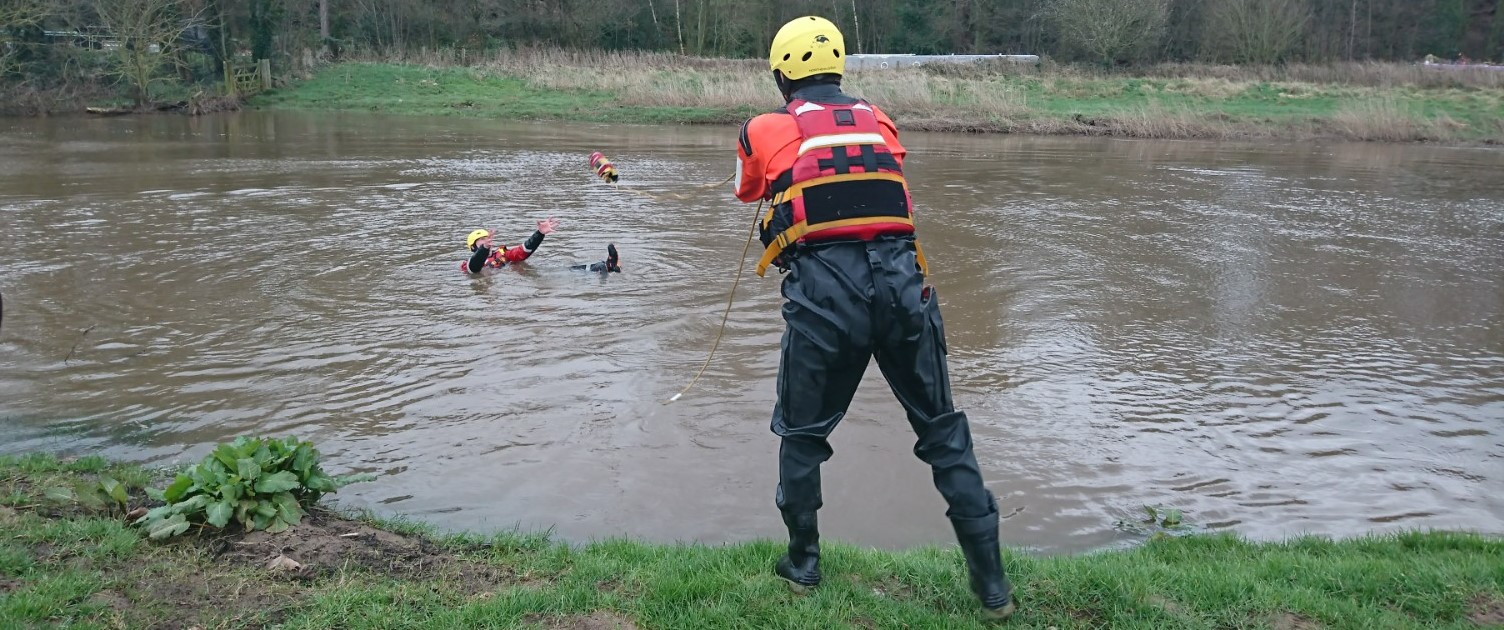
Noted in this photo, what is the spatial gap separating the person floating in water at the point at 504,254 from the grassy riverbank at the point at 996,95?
70.7ft

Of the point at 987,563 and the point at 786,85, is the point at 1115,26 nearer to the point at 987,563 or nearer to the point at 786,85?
the point at 786,85

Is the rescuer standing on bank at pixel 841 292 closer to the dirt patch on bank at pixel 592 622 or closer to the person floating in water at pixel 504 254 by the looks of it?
the dirt patch on bank at pixel 592 622

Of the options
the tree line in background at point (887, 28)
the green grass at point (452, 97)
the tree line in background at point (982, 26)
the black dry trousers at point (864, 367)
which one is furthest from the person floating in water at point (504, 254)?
the tree line in background at point (982, 26)

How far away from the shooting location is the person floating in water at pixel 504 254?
36.2ft

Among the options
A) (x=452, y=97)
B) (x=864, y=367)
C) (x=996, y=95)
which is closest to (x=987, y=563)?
(x=864, y=367)

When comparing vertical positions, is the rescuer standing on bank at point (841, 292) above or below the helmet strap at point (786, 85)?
below

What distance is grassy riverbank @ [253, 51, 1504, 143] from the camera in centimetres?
3097

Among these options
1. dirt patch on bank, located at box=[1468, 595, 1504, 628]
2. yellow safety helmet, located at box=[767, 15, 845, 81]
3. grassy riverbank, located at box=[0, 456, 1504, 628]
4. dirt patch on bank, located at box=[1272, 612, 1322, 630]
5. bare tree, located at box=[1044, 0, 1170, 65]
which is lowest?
dirt patch on bank, located at box=[1468, 595, 1504, 628]

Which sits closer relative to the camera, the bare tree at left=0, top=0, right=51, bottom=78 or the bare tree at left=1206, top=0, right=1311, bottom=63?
the bare tree at left=0, top=0, right=51, bottom=78

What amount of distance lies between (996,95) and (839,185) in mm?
33228

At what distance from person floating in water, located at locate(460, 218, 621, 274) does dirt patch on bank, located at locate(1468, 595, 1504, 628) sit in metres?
8.30

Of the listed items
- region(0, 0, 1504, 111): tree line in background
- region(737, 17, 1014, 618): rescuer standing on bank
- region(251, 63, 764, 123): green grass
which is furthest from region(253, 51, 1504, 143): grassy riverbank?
region(737, 17, 1014, 618): rescuer standing on bank

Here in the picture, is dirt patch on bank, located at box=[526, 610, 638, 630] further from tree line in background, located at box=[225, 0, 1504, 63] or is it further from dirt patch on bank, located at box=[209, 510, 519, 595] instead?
tree line in background, located at box=[225, 0, 1504, 63]

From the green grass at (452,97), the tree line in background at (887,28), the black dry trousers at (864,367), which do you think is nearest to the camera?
the black dry trousers at (864,367)
